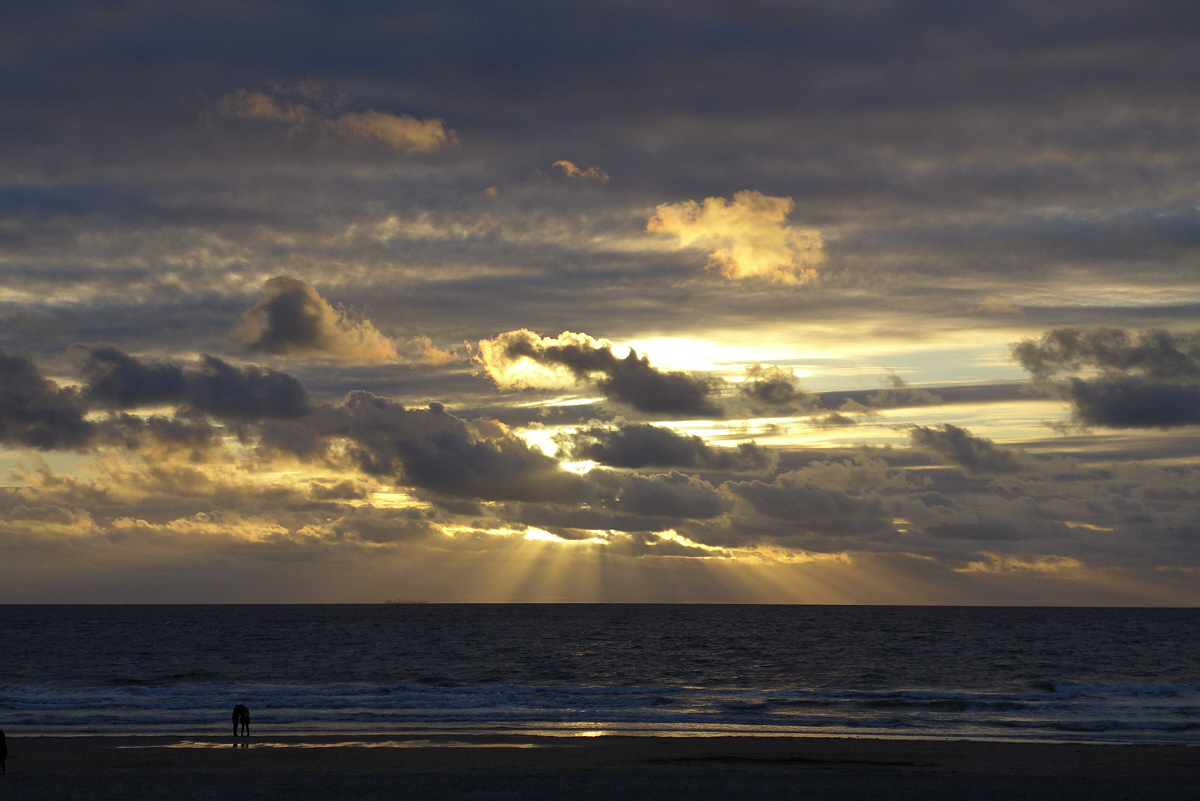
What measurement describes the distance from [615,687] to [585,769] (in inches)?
1126

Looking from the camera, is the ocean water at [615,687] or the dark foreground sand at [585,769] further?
the ocean water at [615,687]

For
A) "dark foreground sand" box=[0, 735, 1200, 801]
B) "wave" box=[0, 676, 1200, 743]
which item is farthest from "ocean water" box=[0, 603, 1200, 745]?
"dark foreground sand" box=[0, 735, 1200, 801]

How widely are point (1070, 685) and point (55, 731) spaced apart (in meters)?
58.8

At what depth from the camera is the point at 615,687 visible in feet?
191

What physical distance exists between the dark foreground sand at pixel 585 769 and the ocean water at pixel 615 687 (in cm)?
458

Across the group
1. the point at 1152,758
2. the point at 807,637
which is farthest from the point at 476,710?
the point at 807,637

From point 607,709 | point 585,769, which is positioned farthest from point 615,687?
point 585,769

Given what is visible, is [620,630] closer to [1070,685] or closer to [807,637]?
[807,637]

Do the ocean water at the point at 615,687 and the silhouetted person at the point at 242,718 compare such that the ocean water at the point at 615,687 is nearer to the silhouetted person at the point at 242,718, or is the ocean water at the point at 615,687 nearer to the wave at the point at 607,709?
the wave at the point at 607,709

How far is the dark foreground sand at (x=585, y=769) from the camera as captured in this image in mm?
26734

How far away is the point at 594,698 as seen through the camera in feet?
176

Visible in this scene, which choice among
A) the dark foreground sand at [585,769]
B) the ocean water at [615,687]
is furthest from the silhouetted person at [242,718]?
the ocean water at [615,687]

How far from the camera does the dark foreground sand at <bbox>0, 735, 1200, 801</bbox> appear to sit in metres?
26.7

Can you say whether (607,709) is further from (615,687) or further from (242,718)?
(242,718)
